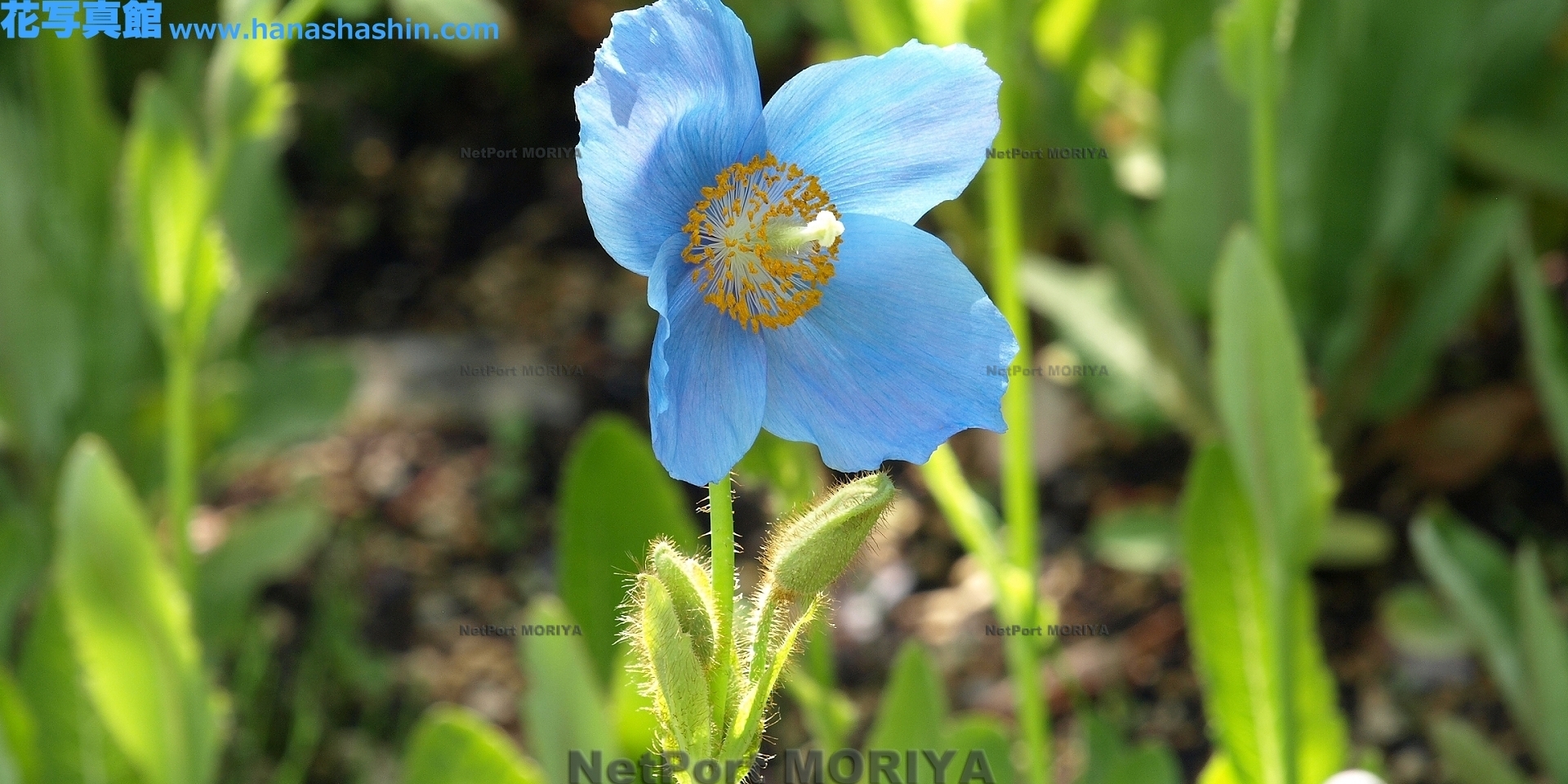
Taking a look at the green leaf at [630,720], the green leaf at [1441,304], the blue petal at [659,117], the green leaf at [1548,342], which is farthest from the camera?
the green leaf at [1441,304]

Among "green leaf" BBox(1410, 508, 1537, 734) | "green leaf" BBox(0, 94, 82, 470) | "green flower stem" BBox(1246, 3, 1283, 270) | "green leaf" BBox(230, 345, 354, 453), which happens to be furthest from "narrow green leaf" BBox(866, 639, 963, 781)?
"green leaf" BBox(0, 94, 82, 470)

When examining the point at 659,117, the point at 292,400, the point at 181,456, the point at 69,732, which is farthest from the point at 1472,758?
the point at 292,400

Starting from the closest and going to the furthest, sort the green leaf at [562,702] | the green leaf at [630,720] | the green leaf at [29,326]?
the green leaf at [562,702], the green leaf at [630,720], the green leaf at [29,326]

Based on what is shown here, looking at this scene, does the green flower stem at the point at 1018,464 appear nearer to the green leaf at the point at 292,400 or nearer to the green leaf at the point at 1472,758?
the green leaf at the point at 1472,758

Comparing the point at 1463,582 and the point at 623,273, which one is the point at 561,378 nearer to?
the point at 623,273

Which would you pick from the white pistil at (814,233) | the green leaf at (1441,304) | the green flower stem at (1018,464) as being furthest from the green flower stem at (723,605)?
the green leaf at (1441,304)

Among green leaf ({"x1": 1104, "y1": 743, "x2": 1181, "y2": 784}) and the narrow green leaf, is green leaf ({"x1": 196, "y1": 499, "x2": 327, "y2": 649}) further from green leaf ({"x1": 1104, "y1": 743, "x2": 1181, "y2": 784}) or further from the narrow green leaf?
green leaf ({"x1": 1104, "y1": 743, "x2": 1181, "y2": 784})
